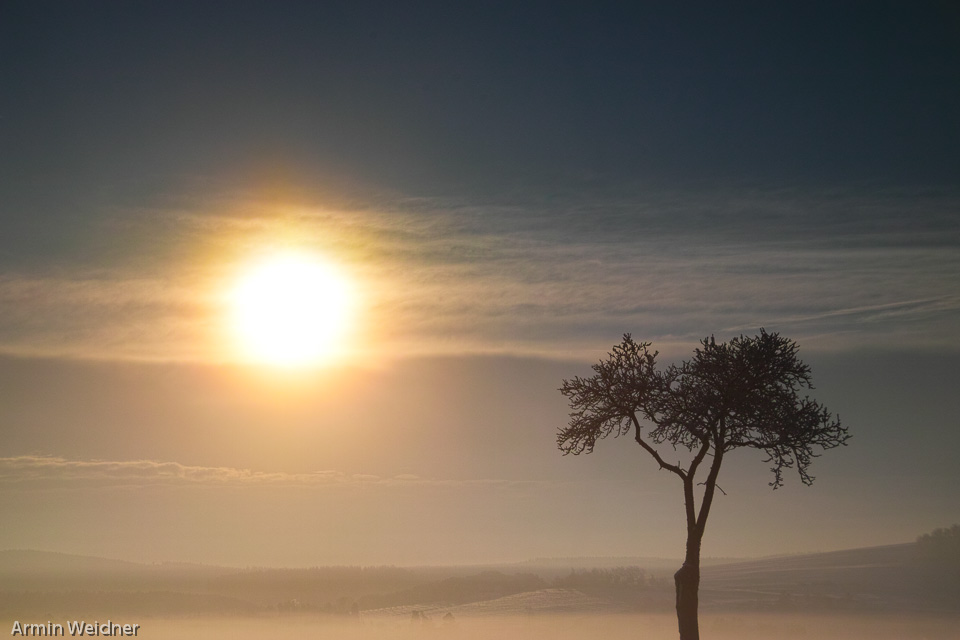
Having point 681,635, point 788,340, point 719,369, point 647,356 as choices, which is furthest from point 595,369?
point 681,635

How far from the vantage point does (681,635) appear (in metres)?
23.4

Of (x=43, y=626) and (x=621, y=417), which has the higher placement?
(x=621, y=417)

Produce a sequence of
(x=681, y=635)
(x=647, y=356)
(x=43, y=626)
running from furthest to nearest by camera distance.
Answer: (x=43, y=626)
(x=647, y=356)
(x=681, y=635)

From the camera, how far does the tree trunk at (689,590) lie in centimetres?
2330

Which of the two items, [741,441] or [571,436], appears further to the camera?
[571,436]

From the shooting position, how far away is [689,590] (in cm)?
2339

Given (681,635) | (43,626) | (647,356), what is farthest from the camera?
(43,626)

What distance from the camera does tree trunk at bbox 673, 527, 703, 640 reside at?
23297mm

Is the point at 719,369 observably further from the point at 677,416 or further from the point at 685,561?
the point at 685,561

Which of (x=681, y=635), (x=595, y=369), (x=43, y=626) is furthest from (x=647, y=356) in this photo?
(x=43, y=626)

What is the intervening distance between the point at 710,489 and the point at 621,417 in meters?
3.63

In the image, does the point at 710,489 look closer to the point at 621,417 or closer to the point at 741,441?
the point at 741,441

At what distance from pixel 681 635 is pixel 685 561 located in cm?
210

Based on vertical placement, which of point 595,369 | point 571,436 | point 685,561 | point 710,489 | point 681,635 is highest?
point 595,369
